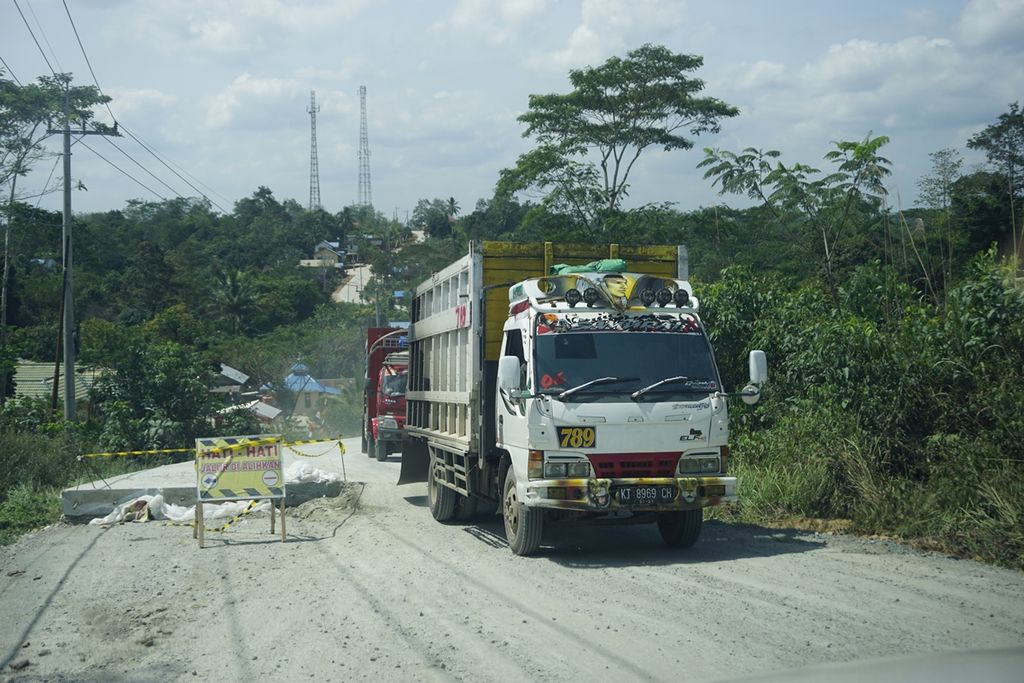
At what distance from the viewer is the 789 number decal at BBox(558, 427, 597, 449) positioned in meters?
9.65

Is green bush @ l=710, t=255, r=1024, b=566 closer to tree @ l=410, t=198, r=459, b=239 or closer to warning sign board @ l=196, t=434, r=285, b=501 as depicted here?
warning sign board @ l=196, t=434, r=285, b=501

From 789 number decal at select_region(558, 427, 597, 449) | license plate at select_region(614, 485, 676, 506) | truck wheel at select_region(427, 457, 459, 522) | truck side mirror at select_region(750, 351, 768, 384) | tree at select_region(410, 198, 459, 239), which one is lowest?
truck wheel at select_region(427, 457, 459, 522)

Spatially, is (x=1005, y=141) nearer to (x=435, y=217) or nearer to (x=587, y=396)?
(x=587, y=396)

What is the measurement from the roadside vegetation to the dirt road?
1292 millimetres

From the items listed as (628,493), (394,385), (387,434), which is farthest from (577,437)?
(394,385)

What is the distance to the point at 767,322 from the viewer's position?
1582 centimetres

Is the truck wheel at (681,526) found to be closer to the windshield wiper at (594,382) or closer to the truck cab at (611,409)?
the truck cab at (611,409)

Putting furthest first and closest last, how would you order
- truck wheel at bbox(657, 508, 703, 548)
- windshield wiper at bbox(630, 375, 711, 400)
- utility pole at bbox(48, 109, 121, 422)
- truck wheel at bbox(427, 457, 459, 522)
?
utility pole at bbox(48, 109, 121, 422) → truck wheel at bbox(427, 457, 459, 522) → truck wheel at bbox(657, 508, 703, 548) → windshield wiper at bbox(630, 375, 711, 400)

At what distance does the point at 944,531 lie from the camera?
9.92m

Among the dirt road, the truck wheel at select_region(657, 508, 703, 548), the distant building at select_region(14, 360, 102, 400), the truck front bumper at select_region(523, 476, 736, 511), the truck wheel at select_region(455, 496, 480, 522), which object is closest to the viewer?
the dirt road

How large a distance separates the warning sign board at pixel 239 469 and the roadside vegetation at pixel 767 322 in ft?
13.6

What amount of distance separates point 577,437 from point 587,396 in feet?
1.43

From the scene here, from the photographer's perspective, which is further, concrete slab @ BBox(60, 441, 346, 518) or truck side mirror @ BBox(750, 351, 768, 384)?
concrete slab @ BBox(60, 441, 346, 518)

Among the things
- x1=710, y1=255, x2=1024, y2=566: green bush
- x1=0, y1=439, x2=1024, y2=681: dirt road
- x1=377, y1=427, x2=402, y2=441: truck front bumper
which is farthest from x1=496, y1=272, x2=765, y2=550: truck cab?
x1=377, y1=427, x2=402, y2=441: truck front bumper
